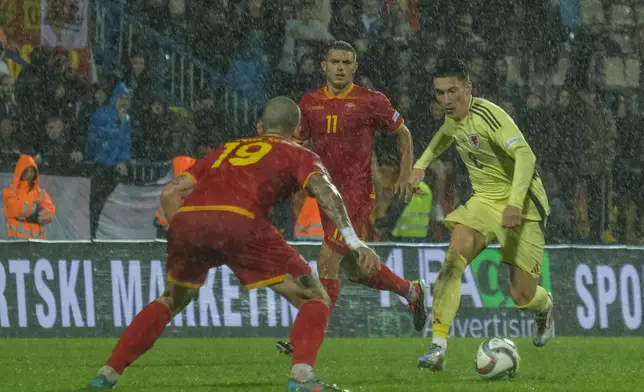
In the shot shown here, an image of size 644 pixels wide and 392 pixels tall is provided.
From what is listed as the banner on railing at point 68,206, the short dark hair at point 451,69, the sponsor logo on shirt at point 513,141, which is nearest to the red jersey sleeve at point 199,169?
the short dark hair at point 451,69

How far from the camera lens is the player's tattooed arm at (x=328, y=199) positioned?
25.4 feet

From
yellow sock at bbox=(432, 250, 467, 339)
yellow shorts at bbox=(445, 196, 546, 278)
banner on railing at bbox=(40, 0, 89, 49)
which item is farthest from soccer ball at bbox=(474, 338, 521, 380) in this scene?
banner on railing at bbox=(40, 0, 89, 49)

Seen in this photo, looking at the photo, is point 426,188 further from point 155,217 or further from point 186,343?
point 186,343

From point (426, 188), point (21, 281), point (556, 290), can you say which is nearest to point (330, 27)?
point (426, 188)

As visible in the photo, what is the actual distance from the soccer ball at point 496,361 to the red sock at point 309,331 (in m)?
1.89

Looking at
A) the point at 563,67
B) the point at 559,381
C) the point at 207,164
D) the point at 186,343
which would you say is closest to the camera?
the point at 207,164

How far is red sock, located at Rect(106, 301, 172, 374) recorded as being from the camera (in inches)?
315

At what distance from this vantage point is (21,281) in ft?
47.1

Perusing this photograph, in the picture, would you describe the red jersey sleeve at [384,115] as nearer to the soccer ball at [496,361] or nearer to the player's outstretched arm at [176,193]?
the soccer ball at [496,361]

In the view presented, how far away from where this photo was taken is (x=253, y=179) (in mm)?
8031

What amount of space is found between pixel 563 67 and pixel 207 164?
12.9 metres

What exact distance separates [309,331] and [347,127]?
424 centimetres

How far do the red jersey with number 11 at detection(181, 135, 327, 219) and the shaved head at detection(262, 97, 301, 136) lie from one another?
11cm

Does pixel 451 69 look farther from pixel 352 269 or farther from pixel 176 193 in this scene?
pixel 176 193
